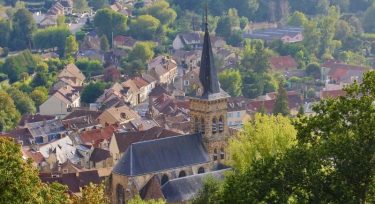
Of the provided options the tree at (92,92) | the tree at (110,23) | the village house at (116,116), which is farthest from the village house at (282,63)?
the village house at (116,116)

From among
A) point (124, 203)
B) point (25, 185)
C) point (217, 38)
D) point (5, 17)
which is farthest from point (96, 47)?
point (25, 185)

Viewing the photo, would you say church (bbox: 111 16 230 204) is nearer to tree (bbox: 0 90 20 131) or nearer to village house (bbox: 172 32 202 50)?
tree (bbox: 0 90 20 131)

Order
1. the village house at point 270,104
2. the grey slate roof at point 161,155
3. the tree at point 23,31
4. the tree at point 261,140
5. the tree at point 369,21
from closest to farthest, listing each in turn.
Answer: the tree at point 261,140 < the grey slate roof at point 161,155 < the village house at point 270,104 < the tree at point 23,31 < the tree at point 369,21

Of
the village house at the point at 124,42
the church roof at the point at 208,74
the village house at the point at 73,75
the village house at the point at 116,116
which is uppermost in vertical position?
the church roof at the point at 208,74

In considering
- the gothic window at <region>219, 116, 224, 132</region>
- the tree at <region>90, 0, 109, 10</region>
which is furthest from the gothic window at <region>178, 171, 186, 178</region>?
the tree at <region>90, 0, 109, 10</region>

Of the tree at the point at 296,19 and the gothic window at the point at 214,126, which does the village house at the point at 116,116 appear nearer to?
the gothic window at the point at 214,126

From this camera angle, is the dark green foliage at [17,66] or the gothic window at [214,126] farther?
the dark green foliage at [17,66]

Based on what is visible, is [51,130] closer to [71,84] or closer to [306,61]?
[71,84]
